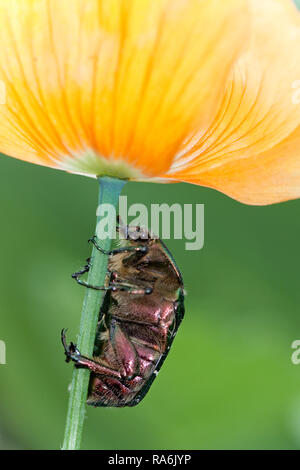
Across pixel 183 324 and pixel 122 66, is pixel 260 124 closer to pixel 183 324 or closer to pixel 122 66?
pixel 122 66

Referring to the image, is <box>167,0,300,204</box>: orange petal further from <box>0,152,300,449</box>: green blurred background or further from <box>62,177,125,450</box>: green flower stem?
<box>0,152,300,449</box>: green blurred background

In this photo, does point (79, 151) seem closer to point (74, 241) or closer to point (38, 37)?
point (38, 37)

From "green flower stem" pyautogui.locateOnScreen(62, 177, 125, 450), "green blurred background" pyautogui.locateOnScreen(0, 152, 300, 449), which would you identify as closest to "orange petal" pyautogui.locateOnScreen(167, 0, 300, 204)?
"green flower stem" pyautogui.locateOnScreen(62, 177, 125, 450)

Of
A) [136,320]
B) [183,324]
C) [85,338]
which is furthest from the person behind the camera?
[183,324]

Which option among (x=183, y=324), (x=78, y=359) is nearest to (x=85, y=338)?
(x=78, y=359)

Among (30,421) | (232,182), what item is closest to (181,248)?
(30,421)
